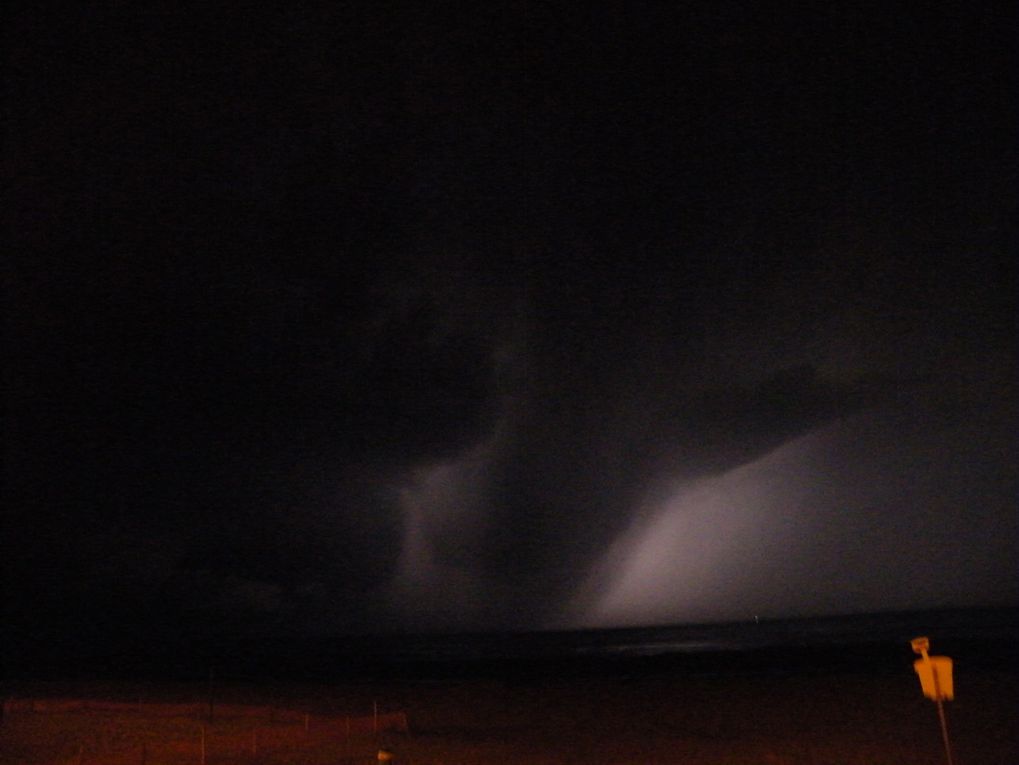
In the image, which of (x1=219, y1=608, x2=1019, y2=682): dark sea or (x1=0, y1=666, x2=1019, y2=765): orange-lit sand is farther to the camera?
(x1=219, y1=608, x2=1019, y2=682): dark sea

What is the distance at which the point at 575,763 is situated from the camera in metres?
15.9

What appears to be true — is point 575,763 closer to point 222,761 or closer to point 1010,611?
point 222,761

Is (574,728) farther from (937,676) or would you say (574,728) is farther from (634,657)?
(634,657)

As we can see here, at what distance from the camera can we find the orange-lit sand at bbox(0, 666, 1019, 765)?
15938 mm

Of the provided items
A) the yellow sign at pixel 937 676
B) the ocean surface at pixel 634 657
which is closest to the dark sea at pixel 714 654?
the ocean surface at pixel 634 657

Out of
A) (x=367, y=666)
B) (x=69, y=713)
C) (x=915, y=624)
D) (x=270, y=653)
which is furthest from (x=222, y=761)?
(x=915, y=624)

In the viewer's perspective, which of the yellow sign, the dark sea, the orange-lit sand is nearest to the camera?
the yellow sign

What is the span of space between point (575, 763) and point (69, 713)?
46.4 ft

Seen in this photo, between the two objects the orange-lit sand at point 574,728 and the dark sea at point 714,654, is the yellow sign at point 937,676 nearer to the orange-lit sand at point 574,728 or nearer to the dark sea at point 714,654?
the orange-lit sand at point 574,728

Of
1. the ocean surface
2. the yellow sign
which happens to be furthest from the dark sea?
the yellow sign

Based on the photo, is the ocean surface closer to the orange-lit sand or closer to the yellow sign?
the orange-lit sand

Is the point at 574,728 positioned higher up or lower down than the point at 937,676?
lower down

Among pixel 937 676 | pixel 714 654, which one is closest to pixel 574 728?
pixel 937 676

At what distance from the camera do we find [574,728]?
20.5 m
